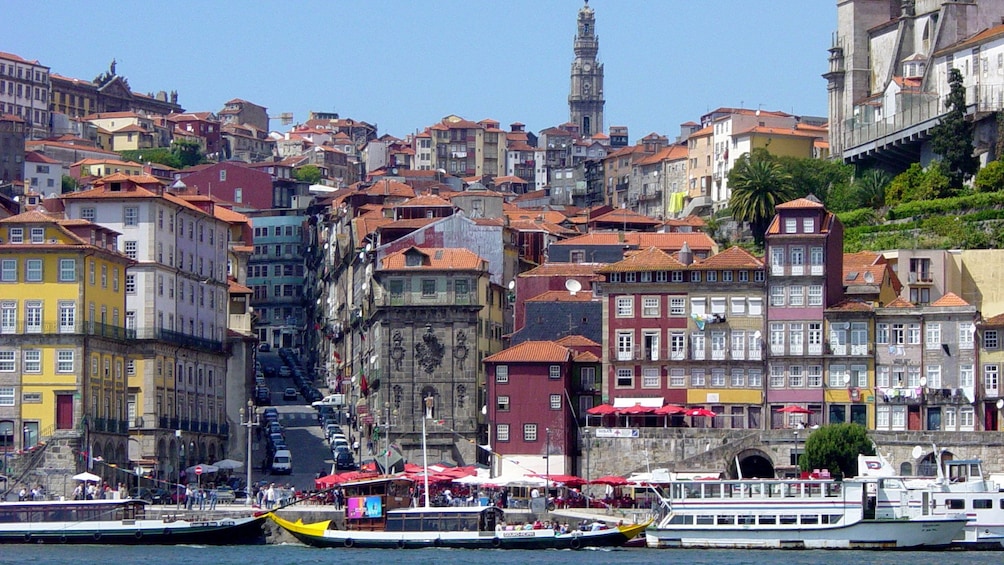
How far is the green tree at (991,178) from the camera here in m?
118

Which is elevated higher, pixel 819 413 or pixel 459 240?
pixel 459 240

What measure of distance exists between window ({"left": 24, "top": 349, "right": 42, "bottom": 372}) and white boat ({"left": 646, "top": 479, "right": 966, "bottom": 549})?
28698mm

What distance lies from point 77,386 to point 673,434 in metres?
26.5

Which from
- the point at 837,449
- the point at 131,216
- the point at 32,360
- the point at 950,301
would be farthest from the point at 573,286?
the point at 32,360

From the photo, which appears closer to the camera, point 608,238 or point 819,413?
point 819,413

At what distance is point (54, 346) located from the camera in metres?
99.2

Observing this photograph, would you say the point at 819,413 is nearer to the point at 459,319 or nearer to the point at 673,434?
the point at 673,434

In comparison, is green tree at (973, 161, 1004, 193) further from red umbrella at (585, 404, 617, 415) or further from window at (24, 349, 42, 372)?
window at (24, 349, 42, 372)

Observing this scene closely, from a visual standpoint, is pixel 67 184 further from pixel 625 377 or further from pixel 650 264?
pixel 625 377

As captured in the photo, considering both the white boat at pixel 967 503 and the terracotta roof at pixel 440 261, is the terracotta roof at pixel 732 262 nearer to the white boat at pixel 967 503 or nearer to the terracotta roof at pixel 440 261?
the terracotta roof at pixel 440 261

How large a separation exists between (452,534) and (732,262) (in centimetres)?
→ 2489

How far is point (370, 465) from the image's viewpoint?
10788 centimetres

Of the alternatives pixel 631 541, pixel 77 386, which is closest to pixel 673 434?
pixel 631 541

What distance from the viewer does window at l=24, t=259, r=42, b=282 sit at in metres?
100
